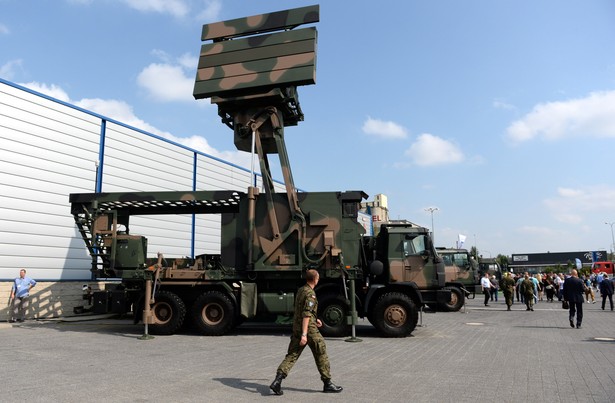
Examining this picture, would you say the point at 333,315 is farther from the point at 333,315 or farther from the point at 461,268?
the point at 461,268

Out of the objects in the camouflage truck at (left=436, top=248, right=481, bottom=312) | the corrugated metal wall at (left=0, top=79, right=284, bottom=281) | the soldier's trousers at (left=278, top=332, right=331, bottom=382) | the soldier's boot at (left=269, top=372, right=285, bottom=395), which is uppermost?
the corrugated metal wall at (left=0, top=79, right=284, bottom=281)

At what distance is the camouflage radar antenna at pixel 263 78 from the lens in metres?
12.1

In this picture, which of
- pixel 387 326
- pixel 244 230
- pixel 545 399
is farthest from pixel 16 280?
pixel 545 399

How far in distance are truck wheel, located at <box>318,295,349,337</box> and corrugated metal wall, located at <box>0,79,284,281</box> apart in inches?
374

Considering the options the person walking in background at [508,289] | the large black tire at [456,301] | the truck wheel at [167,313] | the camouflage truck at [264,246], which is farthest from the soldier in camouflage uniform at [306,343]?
the person walking in background at [508,289]

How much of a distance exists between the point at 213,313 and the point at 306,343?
6.46 metres

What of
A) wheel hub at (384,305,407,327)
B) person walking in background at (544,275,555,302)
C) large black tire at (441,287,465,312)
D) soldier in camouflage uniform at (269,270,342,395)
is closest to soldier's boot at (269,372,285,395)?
soldier in camouflage uniform at (269,270,342,395)

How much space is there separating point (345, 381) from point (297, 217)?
581 cm

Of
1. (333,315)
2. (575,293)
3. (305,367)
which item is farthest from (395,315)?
(575,293)

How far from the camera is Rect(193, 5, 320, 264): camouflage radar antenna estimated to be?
39.8 feet

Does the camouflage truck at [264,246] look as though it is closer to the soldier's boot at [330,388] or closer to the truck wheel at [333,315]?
the truck wheel at [333,315]

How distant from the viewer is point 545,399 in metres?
5.44

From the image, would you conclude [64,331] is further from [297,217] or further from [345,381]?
[345,381]

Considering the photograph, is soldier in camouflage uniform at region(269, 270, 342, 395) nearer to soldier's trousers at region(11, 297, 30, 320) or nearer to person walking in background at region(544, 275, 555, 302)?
soldier's trousers at region(11, 297, 30, 320)
